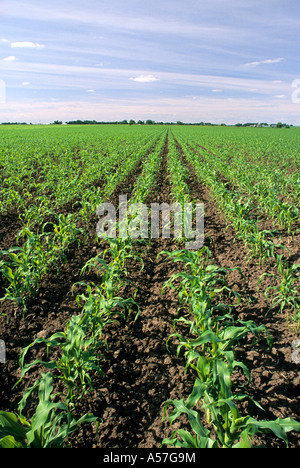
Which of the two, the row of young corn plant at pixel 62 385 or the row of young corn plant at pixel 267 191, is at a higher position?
the row of young corn plant at pixel 267 191

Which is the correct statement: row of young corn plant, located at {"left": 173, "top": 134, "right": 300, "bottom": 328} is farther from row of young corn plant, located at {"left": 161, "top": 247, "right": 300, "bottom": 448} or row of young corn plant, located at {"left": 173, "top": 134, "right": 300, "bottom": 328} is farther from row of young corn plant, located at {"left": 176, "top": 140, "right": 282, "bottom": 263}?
row of young corn plant, located at {"left": 161, "top": 247, "right": 300, "bottom": 448}

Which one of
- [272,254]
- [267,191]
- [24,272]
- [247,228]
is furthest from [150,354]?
[267,191]

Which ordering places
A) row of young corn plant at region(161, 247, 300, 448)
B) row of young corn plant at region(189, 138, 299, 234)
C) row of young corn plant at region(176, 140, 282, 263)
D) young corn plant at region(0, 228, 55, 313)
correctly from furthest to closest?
row of young corn plant at region(189, 138, 299, 234), row of young corn plant at region(176, 140, 282, 263), young corn plant at region(0, 228, 55, 313), row of young corn plant at region(161, 247, 300, 448)

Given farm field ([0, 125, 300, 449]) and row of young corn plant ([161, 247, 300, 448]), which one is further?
farm field ([0, 125, 300, 449])

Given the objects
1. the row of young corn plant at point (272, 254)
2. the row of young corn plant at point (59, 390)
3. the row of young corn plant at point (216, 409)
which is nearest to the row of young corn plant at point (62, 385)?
the row of young corn plant at point (59, 390)

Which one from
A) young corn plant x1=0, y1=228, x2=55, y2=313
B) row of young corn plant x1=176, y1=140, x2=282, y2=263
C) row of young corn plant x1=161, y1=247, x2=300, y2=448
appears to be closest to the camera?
row of young corn plant x1=161, y1=247, x2=300, y2=448

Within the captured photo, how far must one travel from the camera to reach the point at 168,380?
250 centimetres

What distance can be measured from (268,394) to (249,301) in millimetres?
1347

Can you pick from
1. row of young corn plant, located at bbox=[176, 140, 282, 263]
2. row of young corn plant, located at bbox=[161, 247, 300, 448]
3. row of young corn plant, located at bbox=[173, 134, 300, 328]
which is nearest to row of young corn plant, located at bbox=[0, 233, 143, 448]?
row of young corn plant, located at bbox=[161, 247, 300, 448]

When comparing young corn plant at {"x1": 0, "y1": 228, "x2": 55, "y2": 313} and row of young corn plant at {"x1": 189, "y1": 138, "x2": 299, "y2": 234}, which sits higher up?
row of young corn plant at {"x1": 189, "y1": 138, "x2": 299, "y2": 234}

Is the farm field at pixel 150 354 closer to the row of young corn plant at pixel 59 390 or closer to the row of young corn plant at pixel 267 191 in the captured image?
the row of young corn plant at pixel 59 390
